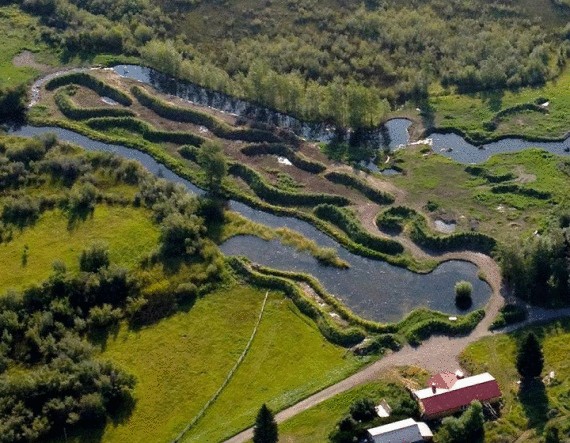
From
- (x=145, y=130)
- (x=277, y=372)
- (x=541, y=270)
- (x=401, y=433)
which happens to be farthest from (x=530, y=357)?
(x=145, y=130)

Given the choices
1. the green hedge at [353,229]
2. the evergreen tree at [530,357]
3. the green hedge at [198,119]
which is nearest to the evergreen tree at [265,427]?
the evergreen tree at [530,357]

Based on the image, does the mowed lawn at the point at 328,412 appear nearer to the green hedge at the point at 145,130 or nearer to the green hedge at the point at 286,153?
the green hedge at the point at 286,153

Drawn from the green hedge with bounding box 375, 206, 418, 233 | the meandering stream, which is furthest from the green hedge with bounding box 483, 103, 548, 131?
the meandering stream

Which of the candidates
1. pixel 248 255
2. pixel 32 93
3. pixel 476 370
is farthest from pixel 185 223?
pixel 32 93

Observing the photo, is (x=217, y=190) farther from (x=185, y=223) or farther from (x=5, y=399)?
(x=5, y=399)

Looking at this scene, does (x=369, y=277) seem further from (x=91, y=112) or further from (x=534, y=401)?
(x=91, y=112)

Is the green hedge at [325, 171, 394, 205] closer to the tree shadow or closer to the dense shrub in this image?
the dense shrub
